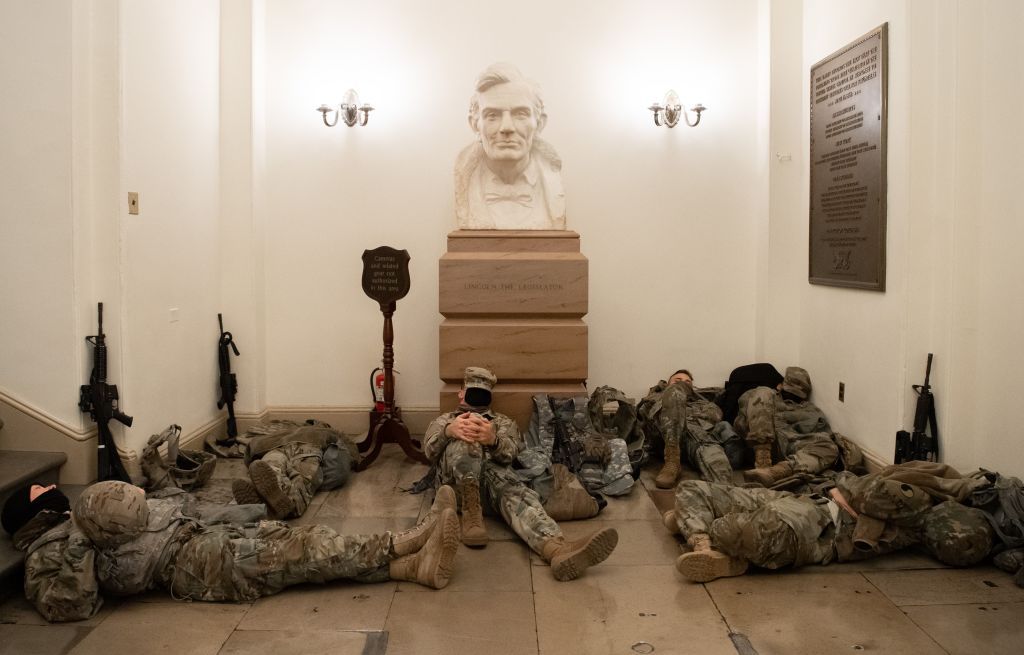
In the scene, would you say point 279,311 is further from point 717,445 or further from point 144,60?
point 717,445

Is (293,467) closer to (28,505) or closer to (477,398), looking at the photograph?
(477,398)

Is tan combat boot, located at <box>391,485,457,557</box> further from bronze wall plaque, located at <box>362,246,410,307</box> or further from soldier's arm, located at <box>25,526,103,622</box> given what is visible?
bronze wall plaque, located at <box>362,246,410,307</box>

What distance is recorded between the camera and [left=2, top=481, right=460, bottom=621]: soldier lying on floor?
11.0 ft

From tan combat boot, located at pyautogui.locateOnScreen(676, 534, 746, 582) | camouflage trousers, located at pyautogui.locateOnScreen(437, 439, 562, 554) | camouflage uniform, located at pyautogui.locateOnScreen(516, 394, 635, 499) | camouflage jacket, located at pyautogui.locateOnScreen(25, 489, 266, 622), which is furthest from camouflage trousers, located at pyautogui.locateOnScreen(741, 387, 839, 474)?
camouflage jacket, located at pyautogui.locateOnScreen(25, 489, 266, 622)

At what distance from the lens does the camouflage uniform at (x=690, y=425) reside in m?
5.35

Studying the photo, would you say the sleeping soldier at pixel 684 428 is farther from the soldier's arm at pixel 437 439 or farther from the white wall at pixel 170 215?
the white wall at pixel 170 215

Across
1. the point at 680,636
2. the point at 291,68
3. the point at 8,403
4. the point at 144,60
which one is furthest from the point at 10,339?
the point at 680,636

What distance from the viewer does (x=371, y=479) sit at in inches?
220

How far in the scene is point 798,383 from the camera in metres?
6.29

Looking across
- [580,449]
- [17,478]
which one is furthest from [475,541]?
[17,478]

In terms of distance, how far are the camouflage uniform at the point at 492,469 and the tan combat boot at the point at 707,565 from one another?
811 millimetres

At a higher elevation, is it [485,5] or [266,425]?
[485,5]

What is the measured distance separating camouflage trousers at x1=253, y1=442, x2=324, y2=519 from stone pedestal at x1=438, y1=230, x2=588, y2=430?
3.12ft

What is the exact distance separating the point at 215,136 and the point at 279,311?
1.48 metres
